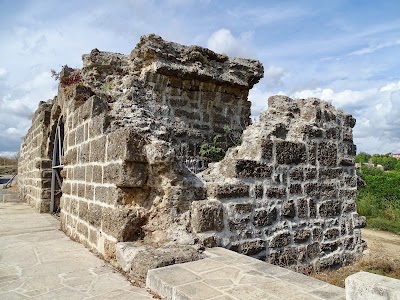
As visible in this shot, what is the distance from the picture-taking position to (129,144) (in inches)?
140

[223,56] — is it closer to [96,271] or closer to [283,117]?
[283,117]

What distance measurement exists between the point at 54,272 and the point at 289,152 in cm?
298

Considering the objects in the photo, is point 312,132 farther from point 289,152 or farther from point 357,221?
point 357,221

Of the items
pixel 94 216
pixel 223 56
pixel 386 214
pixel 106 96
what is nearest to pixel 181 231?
pixel 94 216

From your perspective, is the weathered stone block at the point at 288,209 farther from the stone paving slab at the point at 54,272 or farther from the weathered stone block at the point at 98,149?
the weathered stone block at the point at 98,149

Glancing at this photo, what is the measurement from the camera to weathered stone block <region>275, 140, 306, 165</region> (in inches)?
170

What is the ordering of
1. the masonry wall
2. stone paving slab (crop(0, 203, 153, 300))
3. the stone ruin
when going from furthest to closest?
the masonry wall, the stone ruin, stone paving slab (crop(0, 203, 153, 300))

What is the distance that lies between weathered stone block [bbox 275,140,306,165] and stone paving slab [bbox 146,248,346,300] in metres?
1.69

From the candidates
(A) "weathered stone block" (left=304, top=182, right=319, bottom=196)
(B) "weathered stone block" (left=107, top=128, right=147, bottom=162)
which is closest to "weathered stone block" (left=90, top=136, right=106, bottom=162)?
(B) "weathered stone block" (left=107, top=128, right=147, bottom=162)

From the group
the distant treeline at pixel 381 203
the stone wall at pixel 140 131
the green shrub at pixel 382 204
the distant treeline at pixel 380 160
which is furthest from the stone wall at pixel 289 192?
the distant treeline at pixel 380 160

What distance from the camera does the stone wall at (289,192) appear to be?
12.5ft

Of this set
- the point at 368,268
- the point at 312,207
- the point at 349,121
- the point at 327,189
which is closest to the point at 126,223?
the point at 312,207

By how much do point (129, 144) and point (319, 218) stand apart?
2.73 meters

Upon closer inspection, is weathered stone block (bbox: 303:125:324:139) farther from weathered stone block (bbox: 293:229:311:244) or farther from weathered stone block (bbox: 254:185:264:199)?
weathered stone block (bbox: 293:229:311:244)
